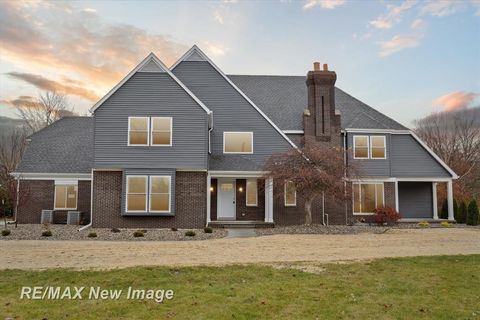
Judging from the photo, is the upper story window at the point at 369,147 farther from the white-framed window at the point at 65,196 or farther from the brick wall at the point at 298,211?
the white-framed window at the point at 65,196

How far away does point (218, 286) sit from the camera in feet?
28.1

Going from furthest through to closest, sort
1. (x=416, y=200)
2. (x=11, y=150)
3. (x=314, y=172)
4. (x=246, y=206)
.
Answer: (x=11, y=150) → (x=416, y=200) → (x=246, y=206) → (x=314, y=172)

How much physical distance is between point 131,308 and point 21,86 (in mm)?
37314

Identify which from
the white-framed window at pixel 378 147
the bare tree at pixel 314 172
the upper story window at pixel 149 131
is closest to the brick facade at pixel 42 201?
the upper story window at pixel 149 131

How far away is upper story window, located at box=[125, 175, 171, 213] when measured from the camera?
765 inches

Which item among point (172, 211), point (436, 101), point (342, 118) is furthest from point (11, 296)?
point (436, 101)

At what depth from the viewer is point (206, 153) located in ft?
65.1

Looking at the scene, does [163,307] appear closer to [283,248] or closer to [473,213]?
[283,248]

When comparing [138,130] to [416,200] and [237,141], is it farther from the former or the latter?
[416,200]

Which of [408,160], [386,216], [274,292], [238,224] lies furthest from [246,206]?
[274,292]

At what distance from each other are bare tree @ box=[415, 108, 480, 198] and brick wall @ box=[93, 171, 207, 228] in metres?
31.7

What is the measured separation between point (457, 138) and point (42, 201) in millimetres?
46227

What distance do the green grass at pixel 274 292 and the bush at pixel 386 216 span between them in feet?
36.5

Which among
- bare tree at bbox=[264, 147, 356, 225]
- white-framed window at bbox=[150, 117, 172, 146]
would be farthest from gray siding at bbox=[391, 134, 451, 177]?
white-framed window at bbox=[150, 117, 172, 146]
